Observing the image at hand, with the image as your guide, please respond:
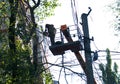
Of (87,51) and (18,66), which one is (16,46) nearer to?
(18,66)

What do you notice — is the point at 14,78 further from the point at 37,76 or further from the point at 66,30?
the point at 66,30

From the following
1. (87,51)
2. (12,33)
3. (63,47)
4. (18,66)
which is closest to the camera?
(87,51)

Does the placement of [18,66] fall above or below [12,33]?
below

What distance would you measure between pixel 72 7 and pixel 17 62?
11.2 ft

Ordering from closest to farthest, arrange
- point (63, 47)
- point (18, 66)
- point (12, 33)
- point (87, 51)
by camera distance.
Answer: point (87, 51)
point (63, 47)
point (18, 66)
point (12, 33)

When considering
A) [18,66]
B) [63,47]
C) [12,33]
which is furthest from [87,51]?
[12,33]

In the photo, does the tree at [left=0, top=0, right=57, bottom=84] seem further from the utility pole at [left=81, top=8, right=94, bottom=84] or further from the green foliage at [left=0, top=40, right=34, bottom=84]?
the utility pole at [left=81, top=8, right=94, bottom=84]

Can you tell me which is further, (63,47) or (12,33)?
(12,33)

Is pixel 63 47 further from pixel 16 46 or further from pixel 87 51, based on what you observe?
pixel 16 46

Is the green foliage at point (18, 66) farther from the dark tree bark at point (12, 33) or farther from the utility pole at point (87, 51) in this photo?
the utility pole at point (87, 51)

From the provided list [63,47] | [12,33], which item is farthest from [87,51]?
[12,33]

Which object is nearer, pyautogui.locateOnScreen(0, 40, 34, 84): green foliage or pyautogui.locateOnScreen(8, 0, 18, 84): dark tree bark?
pyautogui.locateOnScreen(0, 40, 34, 84): green foliage

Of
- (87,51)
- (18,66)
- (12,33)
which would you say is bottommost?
(18,66)

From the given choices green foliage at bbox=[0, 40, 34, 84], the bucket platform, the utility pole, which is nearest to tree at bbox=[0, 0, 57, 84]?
green foliage at bbox=[0, 40, 34, 84]
